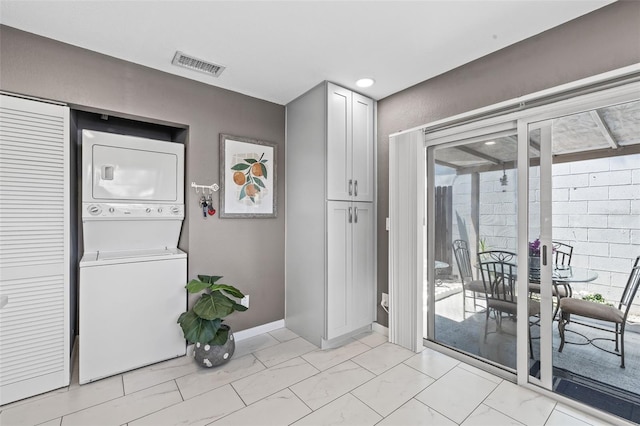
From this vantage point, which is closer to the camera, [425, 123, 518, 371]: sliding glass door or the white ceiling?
the white ceiling

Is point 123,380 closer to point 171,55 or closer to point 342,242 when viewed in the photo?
point 342,242

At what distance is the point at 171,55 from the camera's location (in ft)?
7.23

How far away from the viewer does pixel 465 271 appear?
2.50 metres

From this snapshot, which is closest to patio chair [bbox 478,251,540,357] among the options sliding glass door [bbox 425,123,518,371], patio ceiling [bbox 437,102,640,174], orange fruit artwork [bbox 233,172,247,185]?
sliding glass door [bbox 425,123,518,371]

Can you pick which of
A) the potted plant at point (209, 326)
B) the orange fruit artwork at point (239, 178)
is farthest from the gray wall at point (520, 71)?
the potted plant at point (209, 326)

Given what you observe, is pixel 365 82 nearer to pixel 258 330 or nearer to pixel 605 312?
pixel 605 312

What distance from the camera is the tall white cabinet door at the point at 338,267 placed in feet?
8.75

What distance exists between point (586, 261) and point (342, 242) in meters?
1.78

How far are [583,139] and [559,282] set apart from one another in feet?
3.22

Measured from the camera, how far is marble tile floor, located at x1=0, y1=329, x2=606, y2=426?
68.7 inches

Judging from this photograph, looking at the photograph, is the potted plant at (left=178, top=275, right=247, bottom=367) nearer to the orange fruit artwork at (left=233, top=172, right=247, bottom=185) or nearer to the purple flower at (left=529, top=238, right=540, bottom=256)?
the orange fruit artwork at (left=233, top=172, right=247, bottom=185)

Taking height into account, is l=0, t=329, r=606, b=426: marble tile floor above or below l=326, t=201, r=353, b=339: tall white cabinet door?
below

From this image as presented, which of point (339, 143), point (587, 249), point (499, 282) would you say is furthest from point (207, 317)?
point (587, 249)

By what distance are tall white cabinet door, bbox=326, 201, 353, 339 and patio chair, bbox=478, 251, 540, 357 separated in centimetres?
115
